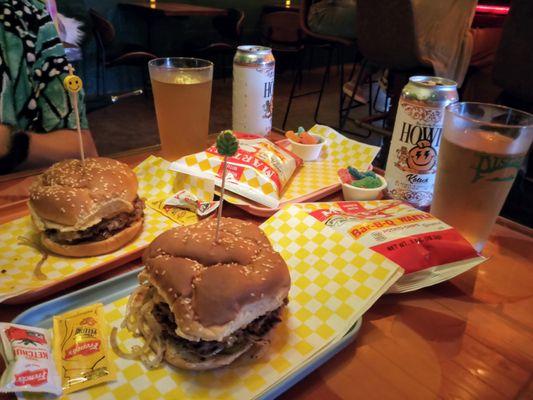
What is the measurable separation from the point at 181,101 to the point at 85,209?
56cm

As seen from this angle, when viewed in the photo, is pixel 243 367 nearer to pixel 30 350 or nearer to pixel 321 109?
pixel 30 350

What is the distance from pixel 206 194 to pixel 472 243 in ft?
2.52

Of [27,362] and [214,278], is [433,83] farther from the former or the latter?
[27,362]

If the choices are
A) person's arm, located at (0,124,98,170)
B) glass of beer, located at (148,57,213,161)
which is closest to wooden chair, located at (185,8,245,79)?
person's arm, located at (0,124,98,170)

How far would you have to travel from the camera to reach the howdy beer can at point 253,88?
1.41 metres

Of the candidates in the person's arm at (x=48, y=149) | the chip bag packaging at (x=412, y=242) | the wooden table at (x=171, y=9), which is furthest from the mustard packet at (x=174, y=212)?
the wooden table at (x=171, y=9)

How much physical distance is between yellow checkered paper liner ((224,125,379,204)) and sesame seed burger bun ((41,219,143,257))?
343 millimetres

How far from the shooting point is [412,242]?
0.95m

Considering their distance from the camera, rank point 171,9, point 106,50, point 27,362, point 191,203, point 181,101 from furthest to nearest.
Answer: point 106,50 → point 171,9 → point 181,101 → point 191,203 → point 27,362

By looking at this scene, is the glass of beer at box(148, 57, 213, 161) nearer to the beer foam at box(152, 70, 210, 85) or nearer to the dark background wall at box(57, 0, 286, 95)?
the beer foam at box(152, 70, 210, 85)

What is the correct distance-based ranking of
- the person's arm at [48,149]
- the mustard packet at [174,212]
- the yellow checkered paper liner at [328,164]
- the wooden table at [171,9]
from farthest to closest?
1. the wooden table at [171,9]
2. the person's arm at [48,149]
3. the yellow checkered paper liner at [328,164]
4. the mustard packet at [174,212]

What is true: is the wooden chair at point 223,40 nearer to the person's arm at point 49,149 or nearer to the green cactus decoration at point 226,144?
the person's arm at point 49,149

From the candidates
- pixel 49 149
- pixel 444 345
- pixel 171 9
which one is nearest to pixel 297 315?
pixel 444 345

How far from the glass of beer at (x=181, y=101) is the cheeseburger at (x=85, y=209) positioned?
36 centimetres
